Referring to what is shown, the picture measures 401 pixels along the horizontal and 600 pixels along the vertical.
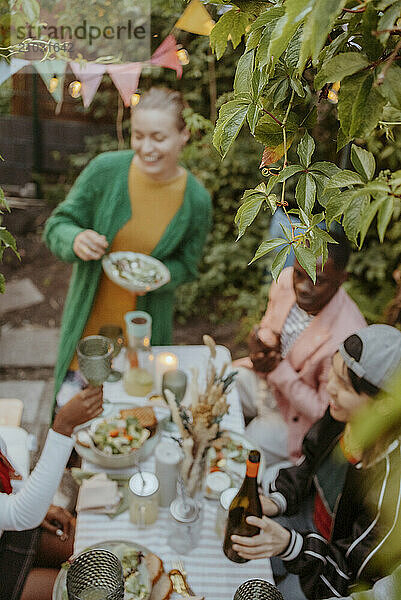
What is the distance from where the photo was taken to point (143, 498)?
4.83 feet

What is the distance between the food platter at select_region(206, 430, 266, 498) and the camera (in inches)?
66.7

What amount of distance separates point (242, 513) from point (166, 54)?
71.9 inches

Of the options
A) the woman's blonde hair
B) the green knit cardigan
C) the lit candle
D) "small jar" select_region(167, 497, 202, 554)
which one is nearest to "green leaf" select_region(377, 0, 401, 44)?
"small jar" select_region(167, 497, 202, 554)

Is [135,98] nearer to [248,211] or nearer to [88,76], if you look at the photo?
[88,76]

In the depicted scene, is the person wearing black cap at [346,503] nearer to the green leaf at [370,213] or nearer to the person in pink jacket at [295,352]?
the person in pink jacket at [295,352]

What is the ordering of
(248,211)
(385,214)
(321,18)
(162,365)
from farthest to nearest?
(162,365), (248,211), (385,214), (321,18)

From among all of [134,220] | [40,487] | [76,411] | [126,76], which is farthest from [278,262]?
[126,76]

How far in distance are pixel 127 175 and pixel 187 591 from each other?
161 centimetres

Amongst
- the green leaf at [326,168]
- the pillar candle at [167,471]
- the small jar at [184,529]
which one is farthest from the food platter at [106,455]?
the green leaf at [326,168]

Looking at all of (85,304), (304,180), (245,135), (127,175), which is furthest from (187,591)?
(245,135)

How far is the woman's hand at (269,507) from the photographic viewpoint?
1696 millimetres

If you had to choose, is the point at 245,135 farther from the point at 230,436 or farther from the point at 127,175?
the point at 230,436

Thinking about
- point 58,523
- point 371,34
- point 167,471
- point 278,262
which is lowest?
point 58,523

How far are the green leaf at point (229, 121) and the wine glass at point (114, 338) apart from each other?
4.58ft
